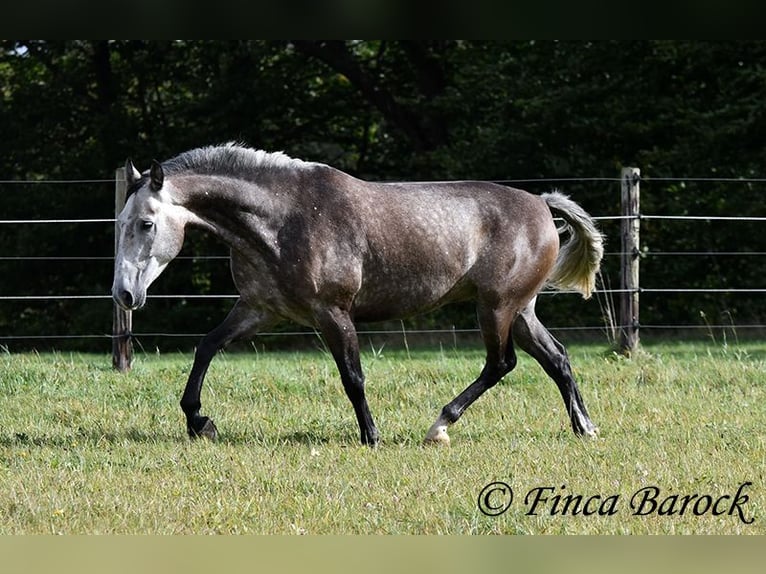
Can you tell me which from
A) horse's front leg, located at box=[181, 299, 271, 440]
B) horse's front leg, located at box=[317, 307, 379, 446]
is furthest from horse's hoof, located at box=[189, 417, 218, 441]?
horse's front leg, located at box=[317, 307, 379, 446]

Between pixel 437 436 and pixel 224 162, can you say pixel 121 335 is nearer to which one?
pixel 224 162

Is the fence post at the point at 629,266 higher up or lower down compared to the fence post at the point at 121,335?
higher up

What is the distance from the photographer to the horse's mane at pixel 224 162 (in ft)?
21.4

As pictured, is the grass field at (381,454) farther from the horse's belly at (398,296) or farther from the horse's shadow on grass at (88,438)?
the horse's belly at (398,296)

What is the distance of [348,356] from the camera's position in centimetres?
653

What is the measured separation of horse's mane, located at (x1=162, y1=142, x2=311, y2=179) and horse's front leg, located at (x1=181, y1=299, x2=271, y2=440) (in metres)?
0.83

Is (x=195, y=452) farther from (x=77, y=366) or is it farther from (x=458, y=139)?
(x=458, y=139)

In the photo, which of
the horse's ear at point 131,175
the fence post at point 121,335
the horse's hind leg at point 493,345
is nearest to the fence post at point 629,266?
the horse's hind leg at point 493,345

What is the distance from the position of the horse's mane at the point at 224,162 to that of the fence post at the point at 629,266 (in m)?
5.58

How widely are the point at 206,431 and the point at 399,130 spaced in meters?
13.9

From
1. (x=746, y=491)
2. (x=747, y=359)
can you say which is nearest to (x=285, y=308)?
(x=746, y=491)

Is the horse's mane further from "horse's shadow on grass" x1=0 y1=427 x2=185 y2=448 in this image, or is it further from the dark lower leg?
the dark lower leg

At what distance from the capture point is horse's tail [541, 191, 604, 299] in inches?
292

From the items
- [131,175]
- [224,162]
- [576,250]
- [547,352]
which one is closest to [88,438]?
[131,175]
